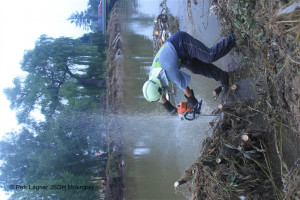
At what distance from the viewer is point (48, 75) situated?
6.43 metres

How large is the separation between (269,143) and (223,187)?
731 millimetres

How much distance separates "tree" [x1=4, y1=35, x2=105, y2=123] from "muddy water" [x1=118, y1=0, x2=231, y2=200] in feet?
5.81

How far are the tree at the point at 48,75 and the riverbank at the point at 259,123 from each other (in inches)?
197

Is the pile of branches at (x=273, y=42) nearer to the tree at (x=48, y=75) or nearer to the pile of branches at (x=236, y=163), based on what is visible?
the pile of branches at (x=236, y=163)


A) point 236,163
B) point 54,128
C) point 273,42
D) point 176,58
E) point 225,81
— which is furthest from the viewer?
point 54,128

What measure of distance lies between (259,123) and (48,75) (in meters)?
5.89

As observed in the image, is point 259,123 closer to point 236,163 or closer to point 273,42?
point 236,163

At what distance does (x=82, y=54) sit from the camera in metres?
7.27

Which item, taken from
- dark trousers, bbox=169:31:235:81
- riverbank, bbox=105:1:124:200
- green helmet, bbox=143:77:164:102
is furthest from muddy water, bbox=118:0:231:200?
green helmet, bbox=143:77:164:102

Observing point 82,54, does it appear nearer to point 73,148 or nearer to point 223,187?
point 73,148

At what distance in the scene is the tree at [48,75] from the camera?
624cm

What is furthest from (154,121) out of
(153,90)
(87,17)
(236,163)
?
(87,17)

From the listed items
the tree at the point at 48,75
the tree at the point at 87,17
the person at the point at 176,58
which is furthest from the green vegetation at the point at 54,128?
the person at the point at 176,58

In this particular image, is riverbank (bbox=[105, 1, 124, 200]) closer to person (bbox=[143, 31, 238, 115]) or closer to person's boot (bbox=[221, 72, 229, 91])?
person (bbox=[143, 31, 238, 115])
